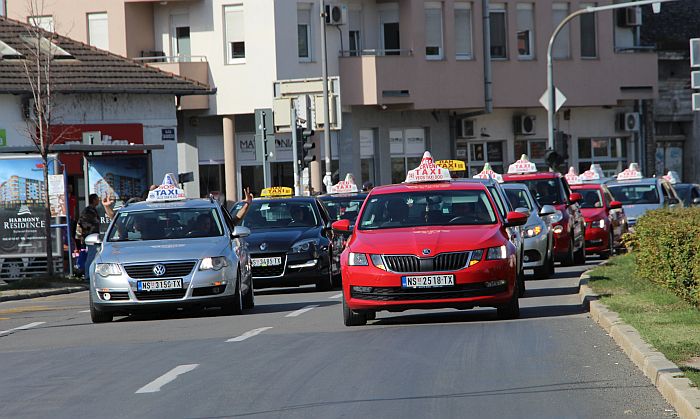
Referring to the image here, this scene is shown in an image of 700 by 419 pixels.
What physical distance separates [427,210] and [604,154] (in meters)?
41.3

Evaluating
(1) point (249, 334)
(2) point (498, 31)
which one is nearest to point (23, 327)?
(1) point (249, 334)

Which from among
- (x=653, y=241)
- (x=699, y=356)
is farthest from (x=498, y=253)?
(x=699, y=356)

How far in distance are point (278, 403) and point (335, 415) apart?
2.38ft

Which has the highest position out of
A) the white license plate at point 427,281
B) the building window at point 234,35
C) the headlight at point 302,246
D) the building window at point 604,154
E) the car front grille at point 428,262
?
the building window at point 234,35

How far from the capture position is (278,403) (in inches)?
411

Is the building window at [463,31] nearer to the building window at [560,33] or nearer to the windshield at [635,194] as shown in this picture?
the building window at [560,33]

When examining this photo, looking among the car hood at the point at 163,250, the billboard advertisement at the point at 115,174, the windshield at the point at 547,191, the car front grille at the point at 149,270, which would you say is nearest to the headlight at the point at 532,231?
the windshield at the point at 547,191

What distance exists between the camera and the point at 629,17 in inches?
2245

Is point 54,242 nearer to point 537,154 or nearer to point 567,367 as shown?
point 567,367

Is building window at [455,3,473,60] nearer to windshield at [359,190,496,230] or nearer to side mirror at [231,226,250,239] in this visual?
side mirror at [231,226,250,239]

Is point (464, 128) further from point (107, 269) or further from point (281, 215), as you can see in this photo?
point (107, 269)

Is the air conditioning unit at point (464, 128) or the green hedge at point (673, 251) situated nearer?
the green hedge at point (673, 251)

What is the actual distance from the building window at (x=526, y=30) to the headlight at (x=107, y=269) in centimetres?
3722

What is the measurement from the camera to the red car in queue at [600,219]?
33334mm
